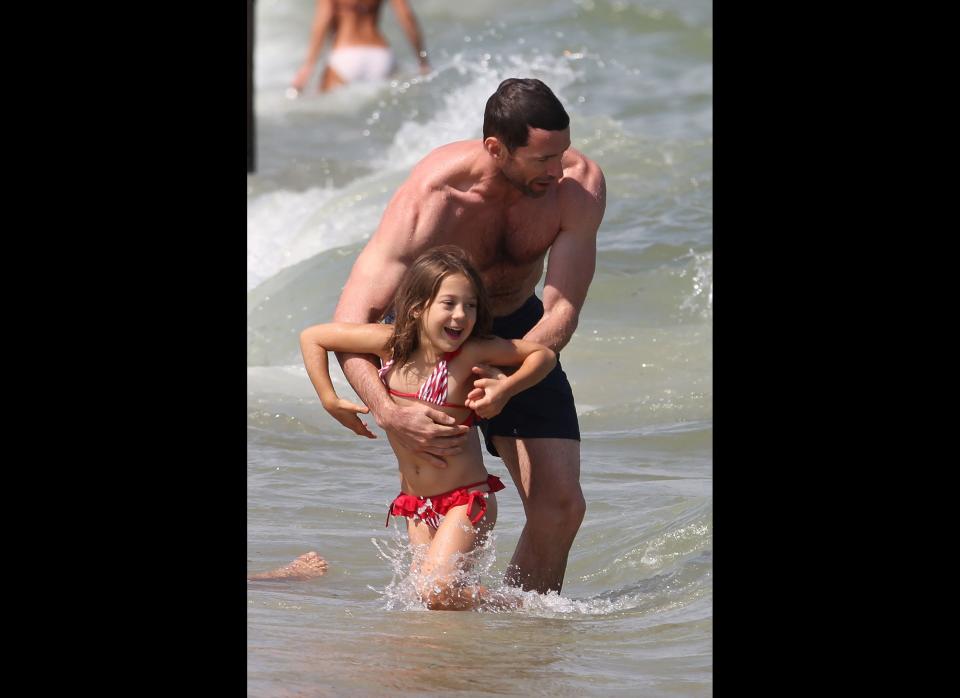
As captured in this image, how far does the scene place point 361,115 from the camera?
14617 millimetres

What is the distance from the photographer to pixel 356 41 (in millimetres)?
14398

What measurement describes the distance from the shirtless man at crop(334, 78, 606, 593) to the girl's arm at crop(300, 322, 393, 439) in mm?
41

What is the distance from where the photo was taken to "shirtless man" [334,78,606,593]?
161 inches

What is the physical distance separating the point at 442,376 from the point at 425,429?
0.15 metres

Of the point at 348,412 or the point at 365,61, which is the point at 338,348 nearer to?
the point at 348,412

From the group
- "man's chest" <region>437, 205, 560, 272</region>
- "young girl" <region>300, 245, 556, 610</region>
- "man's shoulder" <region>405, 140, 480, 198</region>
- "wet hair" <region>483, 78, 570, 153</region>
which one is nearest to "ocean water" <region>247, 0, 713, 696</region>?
"young girl" <region>300, 245, 556, 610</region>

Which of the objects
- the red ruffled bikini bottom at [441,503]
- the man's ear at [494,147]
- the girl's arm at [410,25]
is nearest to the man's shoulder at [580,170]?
the man's ear at [494,147]

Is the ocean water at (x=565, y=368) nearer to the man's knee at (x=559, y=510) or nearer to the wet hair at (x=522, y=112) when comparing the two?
the man's knee at (x=559, y=510)

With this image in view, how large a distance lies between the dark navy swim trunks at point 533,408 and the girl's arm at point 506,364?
0.29m

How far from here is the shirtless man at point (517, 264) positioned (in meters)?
4.09

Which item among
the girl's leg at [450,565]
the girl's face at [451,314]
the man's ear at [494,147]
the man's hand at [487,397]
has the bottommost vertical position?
the girl's leg at [450,565]
